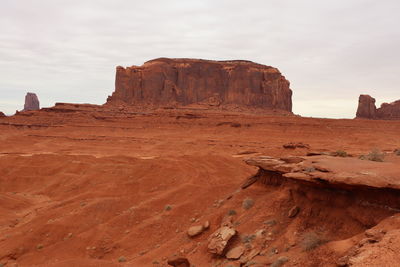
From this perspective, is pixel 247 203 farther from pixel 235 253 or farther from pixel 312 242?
pixel 312 242

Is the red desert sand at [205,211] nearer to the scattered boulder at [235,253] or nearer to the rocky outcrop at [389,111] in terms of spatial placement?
the scattered boulder at [235,253]

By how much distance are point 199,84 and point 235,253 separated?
65245 millimetres

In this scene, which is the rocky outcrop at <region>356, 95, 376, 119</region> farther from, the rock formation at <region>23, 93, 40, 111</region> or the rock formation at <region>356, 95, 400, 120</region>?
the rock formation at <region>23, 93, 40, 111</region>

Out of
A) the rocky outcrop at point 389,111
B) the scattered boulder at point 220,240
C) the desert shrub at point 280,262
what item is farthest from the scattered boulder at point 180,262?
the rocky outcrop at point 389,111

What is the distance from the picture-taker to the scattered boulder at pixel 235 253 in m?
7.73

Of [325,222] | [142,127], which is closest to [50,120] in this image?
[142,127]

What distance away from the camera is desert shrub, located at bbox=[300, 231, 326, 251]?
257 inches

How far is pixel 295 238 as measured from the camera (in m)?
7.35

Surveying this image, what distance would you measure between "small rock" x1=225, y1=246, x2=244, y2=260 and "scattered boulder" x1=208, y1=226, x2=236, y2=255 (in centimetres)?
23

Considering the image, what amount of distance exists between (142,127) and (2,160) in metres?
22.5

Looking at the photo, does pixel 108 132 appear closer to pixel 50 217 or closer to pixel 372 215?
pixel 50 217

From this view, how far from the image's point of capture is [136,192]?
54.3 feet

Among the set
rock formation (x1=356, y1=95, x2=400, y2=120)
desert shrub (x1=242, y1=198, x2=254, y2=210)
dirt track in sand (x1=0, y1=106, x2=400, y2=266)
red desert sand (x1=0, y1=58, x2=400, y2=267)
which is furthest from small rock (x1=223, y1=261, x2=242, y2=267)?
rock formation (x1=356, y1=95, x2=400, y2=120)

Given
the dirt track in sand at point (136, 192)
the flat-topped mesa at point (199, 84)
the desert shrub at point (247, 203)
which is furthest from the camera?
the flat-topped mesa at point (199, 84)
